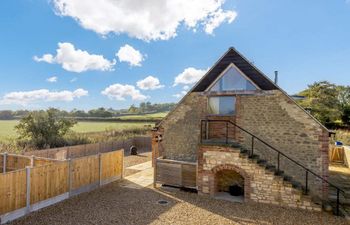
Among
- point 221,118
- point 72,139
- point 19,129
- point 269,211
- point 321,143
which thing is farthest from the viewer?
point 72,139

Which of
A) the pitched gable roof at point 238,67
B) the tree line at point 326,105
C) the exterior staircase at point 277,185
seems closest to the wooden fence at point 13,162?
the pitched gable roof at point 238,67

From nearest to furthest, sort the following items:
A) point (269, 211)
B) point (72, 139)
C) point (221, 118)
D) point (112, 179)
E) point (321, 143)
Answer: point (269, 211)
point (321, 143)
point (221, 118)
point (112, 179)
point (72, 139)

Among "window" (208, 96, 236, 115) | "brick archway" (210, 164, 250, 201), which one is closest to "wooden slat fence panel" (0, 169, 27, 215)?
"brick archway" (210, 164, 250, 201)

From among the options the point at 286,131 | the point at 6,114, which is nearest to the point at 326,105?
the point at 286,131

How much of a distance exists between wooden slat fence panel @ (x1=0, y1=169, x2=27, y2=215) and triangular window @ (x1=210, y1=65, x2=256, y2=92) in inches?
393

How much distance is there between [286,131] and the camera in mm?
11992

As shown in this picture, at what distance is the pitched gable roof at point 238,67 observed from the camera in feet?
40.7

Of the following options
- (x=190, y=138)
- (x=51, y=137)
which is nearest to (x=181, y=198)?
(x=190, y=138)

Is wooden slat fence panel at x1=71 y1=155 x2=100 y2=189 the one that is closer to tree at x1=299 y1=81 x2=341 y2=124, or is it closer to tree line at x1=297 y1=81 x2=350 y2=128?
tree line at x1=297 y1=81 x2=350 y2=128

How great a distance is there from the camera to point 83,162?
12.2 meters

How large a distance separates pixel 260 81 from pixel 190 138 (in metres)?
5.27

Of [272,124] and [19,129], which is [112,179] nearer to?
[272,124]

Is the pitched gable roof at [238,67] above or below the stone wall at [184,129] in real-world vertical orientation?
above

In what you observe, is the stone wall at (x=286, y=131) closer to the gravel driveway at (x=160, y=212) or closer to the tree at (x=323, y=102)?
the gravel driveway at (x=160, y=212)
